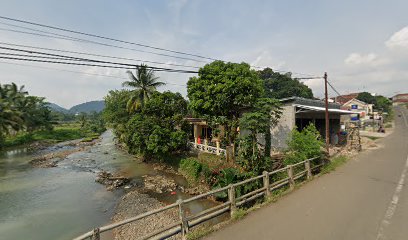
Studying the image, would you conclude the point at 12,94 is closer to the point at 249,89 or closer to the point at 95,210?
the point at 95,210

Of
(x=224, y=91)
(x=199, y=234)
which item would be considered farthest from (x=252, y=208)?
(x=224, y=91)

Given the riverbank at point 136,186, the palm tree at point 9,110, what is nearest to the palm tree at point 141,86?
the riverbank at point 136,186

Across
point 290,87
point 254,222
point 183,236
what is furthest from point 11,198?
point 290,87

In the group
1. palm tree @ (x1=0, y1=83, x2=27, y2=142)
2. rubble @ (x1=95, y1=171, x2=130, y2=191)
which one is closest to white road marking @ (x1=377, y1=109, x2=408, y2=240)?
rubble @ (x1=95, y1=171, x2=130, y2=191)

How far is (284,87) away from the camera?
220 feet

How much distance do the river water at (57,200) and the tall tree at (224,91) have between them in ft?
20.1

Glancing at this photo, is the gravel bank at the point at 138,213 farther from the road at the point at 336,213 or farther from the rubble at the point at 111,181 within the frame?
the road at the point at 336,213

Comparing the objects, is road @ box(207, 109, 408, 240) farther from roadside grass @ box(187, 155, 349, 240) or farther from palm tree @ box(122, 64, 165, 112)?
palm tree @ box(122, 64, 165, 112)

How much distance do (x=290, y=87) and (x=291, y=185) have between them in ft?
195

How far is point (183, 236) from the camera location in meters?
6.80

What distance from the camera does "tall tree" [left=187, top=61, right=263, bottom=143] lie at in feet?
57.2

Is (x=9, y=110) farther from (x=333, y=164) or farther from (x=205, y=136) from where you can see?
(x=333, y=164)

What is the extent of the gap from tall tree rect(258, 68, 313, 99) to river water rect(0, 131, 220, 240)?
50.1 metres

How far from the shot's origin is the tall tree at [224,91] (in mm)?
17422
